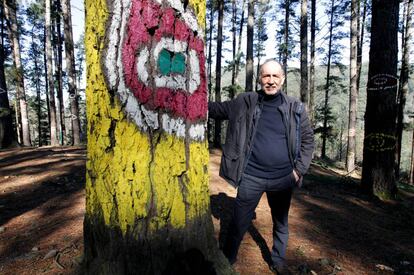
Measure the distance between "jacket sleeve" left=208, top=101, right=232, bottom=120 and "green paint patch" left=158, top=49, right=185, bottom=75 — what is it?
1167mm

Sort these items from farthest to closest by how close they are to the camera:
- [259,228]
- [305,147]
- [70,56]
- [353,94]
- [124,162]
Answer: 1. [353,94]
2. [70,56]
3. [259,228]
4. [305,147]
5. [124,162]

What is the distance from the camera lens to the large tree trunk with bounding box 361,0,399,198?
6383 millimetres

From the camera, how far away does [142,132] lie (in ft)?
5.27

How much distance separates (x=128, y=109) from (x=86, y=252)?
91cm

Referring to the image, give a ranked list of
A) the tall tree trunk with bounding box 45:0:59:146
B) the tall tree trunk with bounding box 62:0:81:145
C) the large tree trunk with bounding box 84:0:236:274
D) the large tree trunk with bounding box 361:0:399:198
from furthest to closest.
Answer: the tall tree trunk with bounding box 45:0:59:146
the tall tree trunk with bounding box 62:0:81:145
the large tree trunk with bounding box 361:0:399:198
the large tree trunk with bounding box 84:0:236:274

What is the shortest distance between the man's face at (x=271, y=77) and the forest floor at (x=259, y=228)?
1.83 meters

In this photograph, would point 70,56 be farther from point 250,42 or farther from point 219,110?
point 219,110

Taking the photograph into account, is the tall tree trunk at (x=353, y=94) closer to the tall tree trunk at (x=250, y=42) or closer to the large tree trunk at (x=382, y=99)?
the tall tree trunk at (x=250, y=42)

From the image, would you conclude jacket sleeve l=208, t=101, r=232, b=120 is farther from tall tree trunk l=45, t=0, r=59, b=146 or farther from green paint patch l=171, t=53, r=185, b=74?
tall tree trunk l=45, t=0, r=59, b=146

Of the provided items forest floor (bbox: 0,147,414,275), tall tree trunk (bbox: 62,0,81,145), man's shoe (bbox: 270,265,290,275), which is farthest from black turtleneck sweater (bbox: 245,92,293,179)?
→ tall tree trunk (bbox: 62,0,81,145)

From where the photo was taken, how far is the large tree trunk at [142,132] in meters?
1.58

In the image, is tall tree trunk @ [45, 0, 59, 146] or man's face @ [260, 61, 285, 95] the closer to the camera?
man's face @ [260, 61, 285, 95]

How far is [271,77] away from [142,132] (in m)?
1.65

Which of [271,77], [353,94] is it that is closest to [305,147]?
[271,77]
